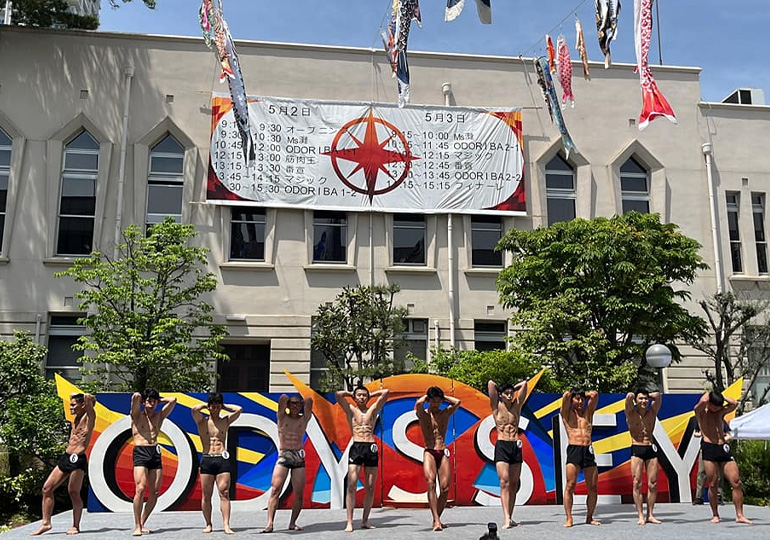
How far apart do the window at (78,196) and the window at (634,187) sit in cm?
1727

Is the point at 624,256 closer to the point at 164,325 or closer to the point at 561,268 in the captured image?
the point at 561,268

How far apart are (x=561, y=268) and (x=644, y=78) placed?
4.93m

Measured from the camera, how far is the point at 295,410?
10.2m

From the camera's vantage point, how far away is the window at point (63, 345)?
70.3 feet

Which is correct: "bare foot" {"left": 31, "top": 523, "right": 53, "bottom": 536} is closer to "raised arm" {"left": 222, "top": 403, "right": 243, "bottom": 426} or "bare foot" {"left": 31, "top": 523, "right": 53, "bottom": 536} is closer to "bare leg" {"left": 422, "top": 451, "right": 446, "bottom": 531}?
"raised arm" {"left": 222, "top": 403, "right": 243, "bottom": 426}

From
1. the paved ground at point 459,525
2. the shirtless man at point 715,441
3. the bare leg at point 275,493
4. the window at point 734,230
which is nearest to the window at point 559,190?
the window at point 734,230

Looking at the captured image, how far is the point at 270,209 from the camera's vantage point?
22.6 metres

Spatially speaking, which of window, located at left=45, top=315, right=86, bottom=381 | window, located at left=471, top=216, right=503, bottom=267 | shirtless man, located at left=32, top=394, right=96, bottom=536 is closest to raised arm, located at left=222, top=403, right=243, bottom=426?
shirtless man, located at left=32, top=394, right=96, bottom=536

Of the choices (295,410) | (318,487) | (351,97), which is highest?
(351,97)

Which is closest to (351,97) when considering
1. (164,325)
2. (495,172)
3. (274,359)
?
(495,172)

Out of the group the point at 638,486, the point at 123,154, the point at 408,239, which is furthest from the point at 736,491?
the point at 123,154

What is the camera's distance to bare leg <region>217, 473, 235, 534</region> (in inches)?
376

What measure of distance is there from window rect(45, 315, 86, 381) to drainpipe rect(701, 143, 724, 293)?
66.8ft

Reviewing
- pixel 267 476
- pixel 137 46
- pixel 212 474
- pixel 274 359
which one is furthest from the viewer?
pixel 137 46
